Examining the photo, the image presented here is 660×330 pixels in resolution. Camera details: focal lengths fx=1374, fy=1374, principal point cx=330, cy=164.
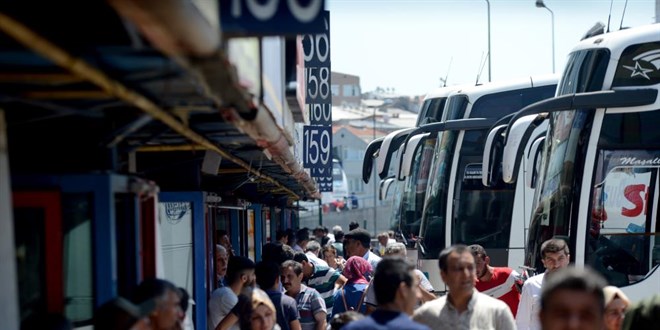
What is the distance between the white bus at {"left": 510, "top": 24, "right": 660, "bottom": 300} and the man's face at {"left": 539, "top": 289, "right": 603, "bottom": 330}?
24.4ft

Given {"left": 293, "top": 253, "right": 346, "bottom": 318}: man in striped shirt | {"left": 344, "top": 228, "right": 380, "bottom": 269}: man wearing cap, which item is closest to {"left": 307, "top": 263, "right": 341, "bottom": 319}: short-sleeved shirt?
{"left": 293, "top": 253, "right": 346, "bottom": 318}: man in striped shirt

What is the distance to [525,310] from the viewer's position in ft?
34.0

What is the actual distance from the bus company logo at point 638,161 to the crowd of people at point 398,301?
58.6 inches

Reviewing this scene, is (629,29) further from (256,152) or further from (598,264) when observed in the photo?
(256,152)

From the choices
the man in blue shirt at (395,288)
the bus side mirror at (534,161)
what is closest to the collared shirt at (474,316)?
the man in blue shirt at (395,288)

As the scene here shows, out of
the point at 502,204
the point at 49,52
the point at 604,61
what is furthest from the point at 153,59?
the point at 502,204

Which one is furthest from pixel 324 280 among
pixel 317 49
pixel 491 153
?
pixel 317 49

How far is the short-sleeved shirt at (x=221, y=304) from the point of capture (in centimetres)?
1079

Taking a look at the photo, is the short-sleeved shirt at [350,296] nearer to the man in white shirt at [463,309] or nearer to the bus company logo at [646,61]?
the bus company logo at [646,61]

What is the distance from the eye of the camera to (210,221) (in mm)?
12906

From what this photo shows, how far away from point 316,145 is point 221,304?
462 inches

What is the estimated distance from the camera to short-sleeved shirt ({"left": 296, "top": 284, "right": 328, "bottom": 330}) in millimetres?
11234

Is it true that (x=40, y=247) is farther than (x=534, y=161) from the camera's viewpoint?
No

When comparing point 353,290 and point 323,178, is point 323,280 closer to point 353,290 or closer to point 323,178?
point 353,290
